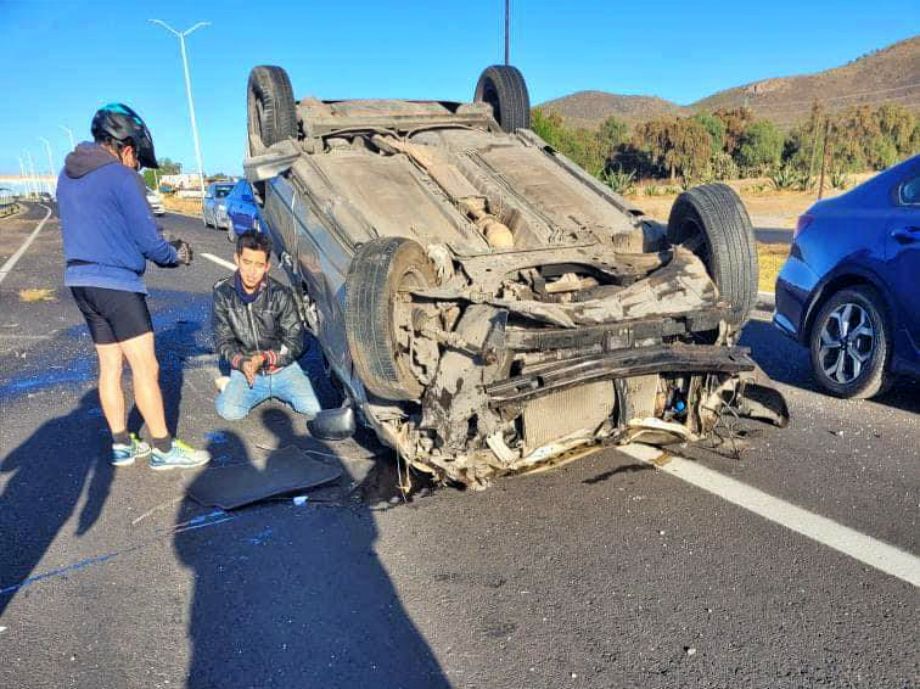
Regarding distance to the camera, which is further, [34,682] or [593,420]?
[593,420]

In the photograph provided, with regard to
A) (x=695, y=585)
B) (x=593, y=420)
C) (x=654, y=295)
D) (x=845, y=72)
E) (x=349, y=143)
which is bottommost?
(x=695, y=585)

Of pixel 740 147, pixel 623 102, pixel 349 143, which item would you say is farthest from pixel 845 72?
pixel 349 143

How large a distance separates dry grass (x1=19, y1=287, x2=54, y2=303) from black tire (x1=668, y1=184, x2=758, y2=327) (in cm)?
892

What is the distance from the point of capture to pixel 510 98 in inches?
271

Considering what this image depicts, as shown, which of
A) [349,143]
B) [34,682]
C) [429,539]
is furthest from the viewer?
[349,143]

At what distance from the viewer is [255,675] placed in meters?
2.47

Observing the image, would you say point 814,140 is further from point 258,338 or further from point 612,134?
point 258,338

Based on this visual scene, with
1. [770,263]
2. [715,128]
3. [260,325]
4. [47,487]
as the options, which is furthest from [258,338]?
[715,128]

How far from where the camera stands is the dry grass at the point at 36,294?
9.87 metres

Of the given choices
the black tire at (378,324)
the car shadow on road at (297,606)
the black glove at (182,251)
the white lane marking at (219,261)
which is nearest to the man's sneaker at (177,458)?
the car shadow on road at (297,606)

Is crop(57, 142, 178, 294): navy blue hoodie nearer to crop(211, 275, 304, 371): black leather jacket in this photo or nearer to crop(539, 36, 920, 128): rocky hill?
crop(211, 275, 304, 371): black leather jacket

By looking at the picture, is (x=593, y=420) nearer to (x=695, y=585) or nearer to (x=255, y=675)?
(x=695, y=585)

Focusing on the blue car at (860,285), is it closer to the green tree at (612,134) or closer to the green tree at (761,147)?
the green tree at (761,147)

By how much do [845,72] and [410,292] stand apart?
8833 cm
